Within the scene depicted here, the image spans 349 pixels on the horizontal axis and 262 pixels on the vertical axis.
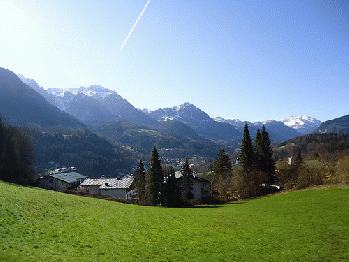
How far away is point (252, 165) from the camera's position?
198 feet

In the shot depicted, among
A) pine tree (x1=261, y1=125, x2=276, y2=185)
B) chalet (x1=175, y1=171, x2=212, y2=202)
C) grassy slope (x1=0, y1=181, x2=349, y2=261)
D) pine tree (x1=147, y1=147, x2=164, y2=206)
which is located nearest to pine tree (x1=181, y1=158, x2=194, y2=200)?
chalet (x1=175, y1=171, x2=212, y2=202)

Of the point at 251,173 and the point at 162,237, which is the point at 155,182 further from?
the point at 162,237

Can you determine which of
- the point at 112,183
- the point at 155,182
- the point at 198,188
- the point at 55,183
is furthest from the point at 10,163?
the point at 198,188

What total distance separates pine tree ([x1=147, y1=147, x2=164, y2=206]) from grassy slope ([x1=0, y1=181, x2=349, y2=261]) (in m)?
28.6

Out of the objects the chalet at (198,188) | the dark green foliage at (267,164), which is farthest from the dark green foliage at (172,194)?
the dark green foliage at (267,164)

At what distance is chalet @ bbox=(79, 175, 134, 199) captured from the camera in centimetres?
8106

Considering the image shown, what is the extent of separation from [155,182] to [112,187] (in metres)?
34.6

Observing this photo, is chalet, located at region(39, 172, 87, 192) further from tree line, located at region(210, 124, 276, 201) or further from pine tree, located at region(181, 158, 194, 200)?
tree line, located at region(210, 124, 276, 201)

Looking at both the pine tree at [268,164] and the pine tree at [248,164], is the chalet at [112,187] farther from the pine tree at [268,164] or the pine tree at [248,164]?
the pine tree at [268,164]

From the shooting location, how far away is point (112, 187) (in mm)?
81688

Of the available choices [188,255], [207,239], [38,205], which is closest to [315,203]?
[207,239]

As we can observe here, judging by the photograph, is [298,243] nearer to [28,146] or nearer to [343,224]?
[343,224]

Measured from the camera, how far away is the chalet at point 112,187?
8106cm

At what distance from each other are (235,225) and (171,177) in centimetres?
3299
